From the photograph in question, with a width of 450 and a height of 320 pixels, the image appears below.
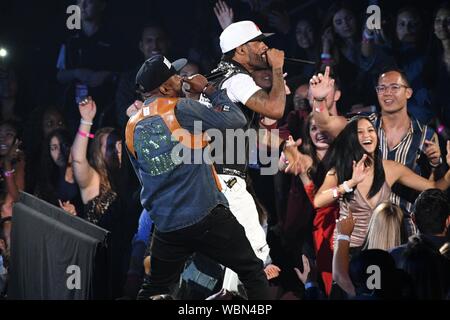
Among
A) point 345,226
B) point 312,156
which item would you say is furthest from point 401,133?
point 345,226

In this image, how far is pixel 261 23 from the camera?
21.6ft

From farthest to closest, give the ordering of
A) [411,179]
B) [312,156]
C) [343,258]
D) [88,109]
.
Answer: [88,109] → [312,156] → [411,179] → [343,258]

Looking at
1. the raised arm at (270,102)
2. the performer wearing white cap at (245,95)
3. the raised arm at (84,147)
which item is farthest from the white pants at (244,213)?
the raised arm at (84,147)

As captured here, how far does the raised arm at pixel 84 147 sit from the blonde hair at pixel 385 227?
2.22m

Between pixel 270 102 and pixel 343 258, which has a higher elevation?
pixel 270 102

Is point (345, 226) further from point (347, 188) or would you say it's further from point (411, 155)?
point (411, 155)

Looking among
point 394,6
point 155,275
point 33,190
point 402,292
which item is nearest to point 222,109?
point 155,275

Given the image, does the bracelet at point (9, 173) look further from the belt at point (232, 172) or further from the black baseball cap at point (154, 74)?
the black baseball cap at point (154, 74)

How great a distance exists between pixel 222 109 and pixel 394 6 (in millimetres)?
2127

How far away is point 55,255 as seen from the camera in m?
5.20

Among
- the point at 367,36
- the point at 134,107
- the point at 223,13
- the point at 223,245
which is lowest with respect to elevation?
the point at 223,245

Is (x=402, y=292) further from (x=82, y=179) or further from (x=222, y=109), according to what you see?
(x=82, y=179)

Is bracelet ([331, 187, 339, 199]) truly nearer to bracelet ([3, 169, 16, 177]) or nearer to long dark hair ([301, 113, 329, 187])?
long dark hair ([301, 113, 329, 187])

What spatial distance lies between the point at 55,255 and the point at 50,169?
1.98 meters
